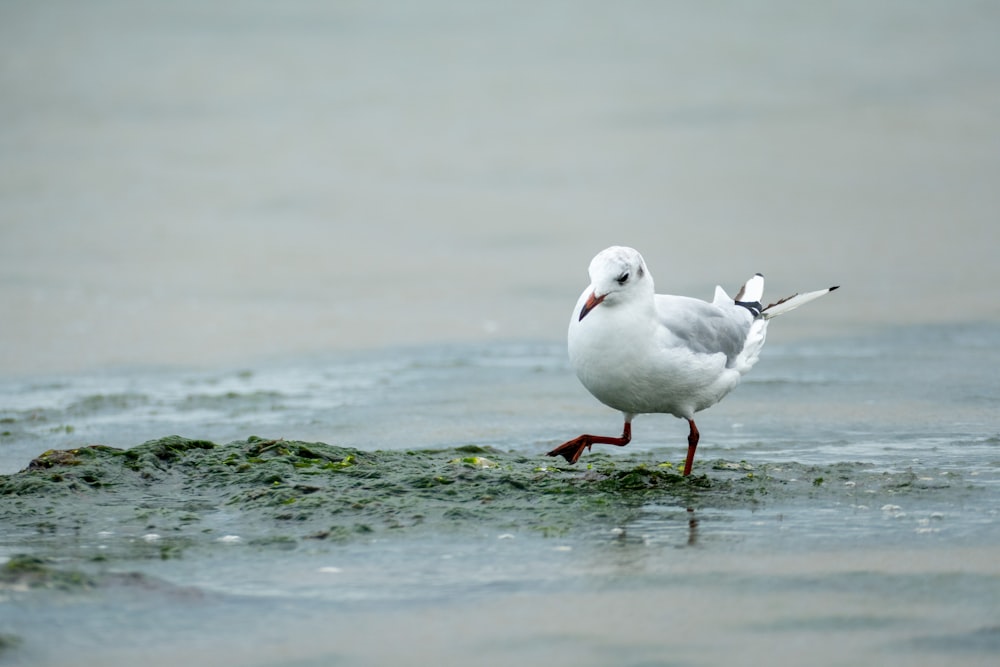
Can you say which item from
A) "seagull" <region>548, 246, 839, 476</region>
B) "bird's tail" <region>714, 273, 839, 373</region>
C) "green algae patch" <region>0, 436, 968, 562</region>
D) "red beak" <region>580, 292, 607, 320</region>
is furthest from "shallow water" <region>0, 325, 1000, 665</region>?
"red beak" <region>580, 292, 607, 320</region>

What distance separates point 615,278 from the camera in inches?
200

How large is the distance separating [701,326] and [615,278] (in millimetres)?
727

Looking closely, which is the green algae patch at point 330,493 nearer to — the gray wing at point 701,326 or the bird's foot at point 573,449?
the bird's foot at point 573,449

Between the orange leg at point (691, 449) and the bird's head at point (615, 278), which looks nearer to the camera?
the bird's head at point (615, 278)

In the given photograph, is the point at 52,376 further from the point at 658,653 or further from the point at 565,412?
the point at 658,653

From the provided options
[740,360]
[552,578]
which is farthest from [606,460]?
[552,578]

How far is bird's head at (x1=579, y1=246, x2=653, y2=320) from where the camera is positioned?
5066 mm

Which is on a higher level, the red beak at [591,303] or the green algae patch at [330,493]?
the red beak at [591,303]

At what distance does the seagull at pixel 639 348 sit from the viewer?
5.15 m

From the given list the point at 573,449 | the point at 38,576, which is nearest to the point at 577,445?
the point at 573,449

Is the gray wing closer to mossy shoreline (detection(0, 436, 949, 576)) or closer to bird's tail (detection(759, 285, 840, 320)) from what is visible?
bird's tail (detection(759, 285, 840, 320))

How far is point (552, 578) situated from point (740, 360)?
2.34 metres

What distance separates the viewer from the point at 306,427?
691 centimetres

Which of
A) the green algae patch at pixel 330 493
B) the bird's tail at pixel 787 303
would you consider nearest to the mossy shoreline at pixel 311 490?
the green algae patch at pixel 330 493
